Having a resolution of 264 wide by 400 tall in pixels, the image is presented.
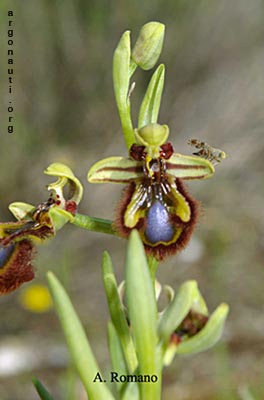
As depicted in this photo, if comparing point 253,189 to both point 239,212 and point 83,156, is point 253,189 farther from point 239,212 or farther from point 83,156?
point 83,156

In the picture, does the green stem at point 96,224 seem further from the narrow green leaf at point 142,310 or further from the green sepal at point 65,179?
the narrow green leaf at point 142,310

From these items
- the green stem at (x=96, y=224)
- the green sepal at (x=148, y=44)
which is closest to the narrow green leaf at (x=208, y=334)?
the green stem at (x=96, y=224)

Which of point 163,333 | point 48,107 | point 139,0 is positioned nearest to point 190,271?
point 48,107

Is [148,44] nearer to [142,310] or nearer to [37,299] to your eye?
[142,310]

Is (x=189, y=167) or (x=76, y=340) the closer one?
(x=76, y=340)

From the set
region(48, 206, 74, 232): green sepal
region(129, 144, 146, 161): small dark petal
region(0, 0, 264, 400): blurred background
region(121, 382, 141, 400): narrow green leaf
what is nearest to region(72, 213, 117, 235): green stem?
region(48, 206, 74, 232): green sepal

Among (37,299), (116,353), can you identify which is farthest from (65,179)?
(37,299)

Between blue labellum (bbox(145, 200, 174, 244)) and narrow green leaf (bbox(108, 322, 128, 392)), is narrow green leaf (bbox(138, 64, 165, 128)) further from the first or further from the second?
narrow green leaf (bbox(108, 322, 128, 392))
